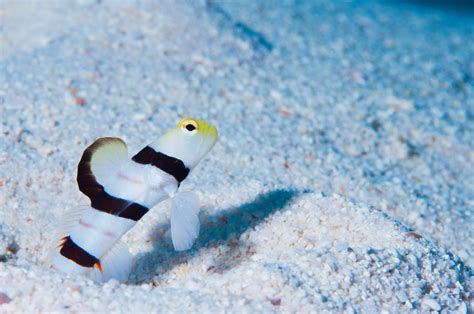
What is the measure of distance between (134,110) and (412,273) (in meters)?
2.14

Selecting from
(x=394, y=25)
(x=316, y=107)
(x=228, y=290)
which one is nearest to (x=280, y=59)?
(x=316, y=107)

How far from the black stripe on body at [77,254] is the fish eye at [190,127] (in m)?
0.62

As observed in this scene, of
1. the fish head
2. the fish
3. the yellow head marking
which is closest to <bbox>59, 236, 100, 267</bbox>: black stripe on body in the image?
the fish

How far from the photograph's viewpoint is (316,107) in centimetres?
417

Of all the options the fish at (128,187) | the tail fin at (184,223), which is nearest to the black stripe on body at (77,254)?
the fish at (128,187)

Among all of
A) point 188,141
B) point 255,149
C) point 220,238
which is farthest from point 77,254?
point 255,149

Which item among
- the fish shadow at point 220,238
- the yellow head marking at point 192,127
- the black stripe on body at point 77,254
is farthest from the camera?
the fish shadow at point 220,238

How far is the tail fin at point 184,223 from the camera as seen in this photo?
208 centimetres

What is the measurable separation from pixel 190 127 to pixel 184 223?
37 cm

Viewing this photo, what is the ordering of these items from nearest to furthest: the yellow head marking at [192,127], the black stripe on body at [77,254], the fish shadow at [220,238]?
the yellow head marking at [192,127]
the black stripe on body at [77,254]
the fish shadow at [220,238]

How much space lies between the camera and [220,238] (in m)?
2.60

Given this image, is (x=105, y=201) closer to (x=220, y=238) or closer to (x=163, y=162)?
(x=163, y=162)

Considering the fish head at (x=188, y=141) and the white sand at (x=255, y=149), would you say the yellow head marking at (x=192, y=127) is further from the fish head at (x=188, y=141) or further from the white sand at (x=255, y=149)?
the white sand at (x=255, y=149)

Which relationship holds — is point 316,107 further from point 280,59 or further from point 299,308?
point 299,308
